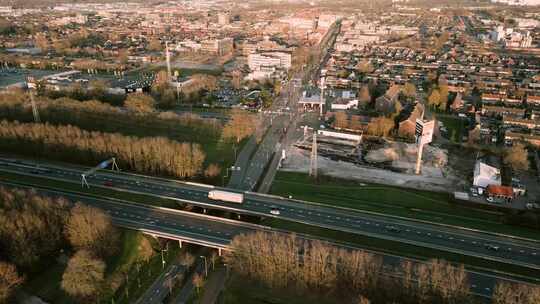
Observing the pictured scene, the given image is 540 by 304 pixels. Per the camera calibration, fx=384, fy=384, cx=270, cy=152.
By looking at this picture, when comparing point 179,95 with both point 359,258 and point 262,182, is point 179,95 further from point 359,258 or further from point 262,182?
point 359,258

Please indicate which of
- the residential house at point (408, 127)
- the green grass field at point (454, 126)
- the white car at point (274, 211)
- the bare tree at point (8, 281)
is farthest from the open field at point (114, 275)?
the green grass field at point (454, 126)

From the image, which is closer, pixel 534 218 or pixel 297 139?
pixel 534 218

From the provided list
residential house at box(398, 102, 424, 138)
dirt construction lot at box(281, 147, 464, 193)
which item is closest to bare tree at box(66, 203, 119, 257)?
dirt construction lot at box(281, 147, 464, 193)

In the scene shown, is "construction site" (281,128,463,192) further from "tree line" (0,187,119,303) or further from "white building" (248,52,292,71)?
"white building" (248,52,292,71)

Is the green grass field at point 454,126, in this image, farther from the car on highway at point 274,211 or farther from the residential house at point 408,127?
the car on highway at point 274,211

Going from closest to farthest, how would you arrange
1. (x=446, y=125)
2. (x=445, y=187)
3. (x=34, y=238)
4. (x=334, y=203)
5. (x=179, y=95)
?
1. (x=34, y=238)
2. (x=334, y=203)
3. (x=445, y=187)
4. (x=446, y=125)
5. (x=179, y=95)

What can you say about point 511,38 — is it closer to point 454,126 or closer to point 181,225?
point 454,126

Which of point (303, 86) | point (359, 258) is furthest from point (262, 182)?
Answer: point (303, 86)
